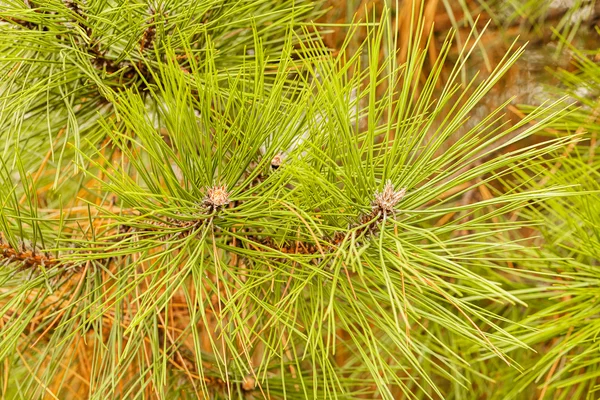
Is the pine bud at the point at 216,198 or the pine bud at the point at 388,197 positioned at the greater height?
the pine bud at the point at 388,197

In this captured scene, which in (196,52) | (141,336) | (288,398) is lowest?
(288,398)

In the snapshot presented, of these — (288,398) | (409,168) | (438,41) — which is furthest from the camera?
(438,41)

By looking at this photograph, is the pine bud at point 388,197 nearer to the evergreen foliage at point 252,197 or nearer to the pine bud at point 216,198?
the evergreen foliage at point 252,197

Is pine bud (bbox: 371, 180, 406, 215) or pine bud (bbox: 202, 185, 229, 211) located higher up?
pine bud (bbox: 371, 180, 406, 215)

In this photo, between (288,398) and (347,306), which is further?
(288,398)

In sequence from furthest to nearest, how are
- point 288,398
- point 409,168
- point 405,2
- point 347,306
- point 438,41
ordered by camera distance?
point 438,41, point 405,2, point 288,398, point 347,306, point 409,168

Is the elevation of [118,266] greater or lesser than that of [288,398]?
greater

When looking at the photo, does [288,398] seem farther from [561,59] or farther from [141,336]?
[561,59]

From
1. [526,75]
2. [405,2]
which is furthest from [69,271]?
[526,75]

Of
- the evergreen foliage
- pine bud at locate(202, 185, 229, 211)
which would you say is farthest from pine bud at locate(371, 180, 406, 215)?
pine bud at locate(202, 185, 229, 211)

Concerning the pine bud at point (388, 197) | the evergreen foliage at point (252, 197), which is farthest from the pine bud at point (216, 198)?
the pine bud at point (388, 197)

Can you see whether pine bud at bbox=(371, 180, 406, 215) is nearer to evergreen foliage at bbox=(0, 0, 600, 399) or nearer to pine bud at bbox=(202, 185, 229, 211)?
evergreen foliage at bbox=(0, 0, 600, 399)
